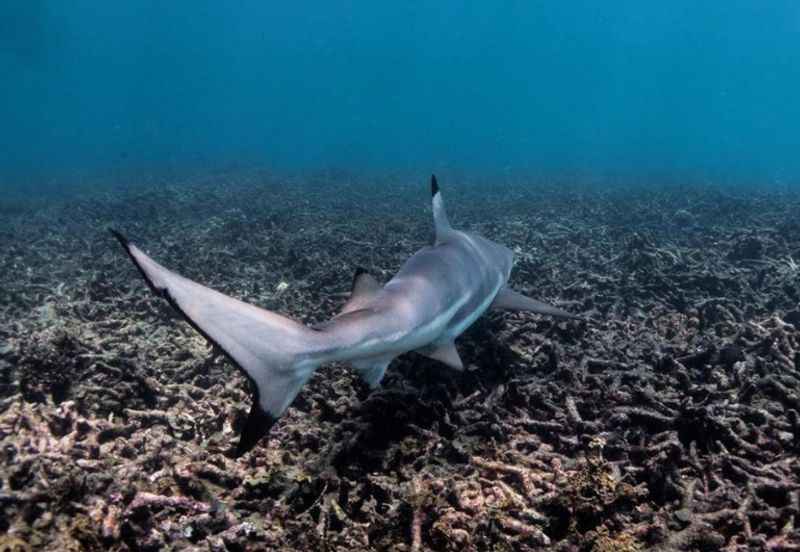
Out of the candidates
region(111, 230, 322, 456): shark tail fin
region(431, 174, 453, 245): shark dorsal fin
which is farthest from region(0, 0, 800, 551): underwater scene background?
region(431, 174, 453, 245): shark dorsal fin

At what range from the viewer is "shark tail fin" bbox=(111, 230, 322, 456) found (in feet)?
10.1

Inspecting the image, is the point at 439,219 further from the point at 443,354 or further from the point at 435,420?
the point at 435,420

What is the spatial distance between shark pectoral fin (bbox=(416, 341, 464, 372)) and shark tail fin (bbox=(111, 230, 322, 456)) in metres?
1.80

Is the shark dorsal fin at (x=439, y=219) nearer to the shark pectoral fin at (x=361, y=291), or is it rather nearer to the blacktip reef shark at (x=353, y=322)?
the blacktip reef shark at (x=353, y=322)

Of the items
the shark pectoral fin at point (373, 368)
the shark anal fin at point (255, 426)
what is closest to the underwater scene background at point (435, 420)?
the shark pectoral fin at point (373, 368)

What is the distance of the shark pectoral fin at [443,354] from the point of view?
5234 millimetres

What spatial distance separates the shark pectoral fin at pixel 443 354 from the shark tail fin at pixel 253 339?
1802mm

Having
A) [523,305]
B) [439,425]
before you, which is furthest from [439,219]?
[439,425]

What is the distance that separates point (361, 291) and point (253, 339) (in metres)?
1.38

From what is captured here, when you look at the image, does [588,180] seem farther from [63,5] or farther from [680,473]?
[63,5]

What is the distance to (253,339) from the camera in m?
3.36

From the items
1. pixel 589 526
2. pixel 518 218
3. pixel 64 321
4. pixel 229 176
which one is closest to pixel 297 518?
pixel 589 526

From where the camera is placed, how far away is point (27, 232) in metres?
17.0

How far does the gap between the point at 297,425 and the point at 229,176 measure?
104 ft
